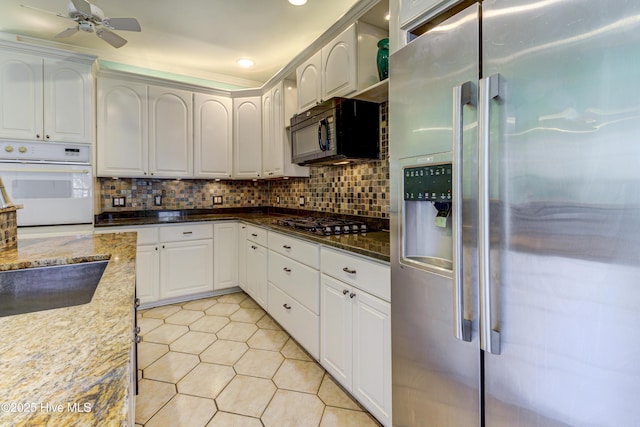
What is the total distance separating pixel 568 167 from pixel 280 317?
7.03 ft

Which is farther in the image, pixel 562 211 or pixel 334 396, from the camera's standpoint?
pixel 334 396

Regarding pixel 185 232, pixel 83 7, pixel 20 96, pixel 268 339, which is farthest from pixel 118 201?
pixel 268 339

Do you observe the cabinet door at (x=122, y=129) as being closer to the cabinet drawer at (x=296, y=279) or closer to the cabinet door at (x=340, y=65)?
the cabinet drawer at (x=296, y=279)

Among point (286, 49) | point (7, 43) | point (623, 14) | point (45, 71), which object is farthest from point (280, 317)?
point (7, 43)

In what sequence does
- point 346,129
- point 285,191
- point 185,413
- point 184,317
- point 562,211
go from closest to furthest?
point 562,211 < point 185,413 < point 346,129 < point 184,317 < point 285,191

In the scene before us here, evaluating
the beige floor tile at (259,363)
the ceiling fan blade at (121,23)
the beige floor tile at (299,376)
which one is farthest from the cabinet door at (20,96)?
the beige floor tile at (299,376)

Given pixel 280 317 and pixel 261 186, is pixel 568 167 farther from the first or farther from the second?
pixel 261 186

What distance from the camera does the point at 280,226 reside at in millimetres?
2400

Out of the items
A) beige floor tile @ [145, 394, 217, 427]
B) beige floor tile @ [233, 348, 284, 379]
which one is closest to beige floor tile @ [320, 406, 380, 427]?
beige floor tile @ [233, 348, 284, 379]

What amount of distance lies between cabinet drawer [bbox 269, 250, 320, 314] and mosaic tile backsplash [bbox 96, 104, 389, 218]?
688 mm

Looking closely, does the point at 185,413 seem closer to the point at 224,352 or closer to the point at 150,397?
the point at 150,397

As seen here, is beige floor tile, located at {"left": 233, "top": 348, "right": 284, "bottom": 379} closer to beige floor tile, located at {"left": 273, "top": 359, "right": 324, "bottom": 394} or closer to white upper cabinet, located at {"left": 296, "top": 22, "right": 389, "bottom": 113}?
beige floor tile, located at {"left": 273, "top": 359, "right": 324, "bottom": 394}

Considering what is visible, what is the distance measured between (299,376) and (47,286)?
1.39 metres

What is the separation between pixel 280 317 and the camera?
95.8 inches
